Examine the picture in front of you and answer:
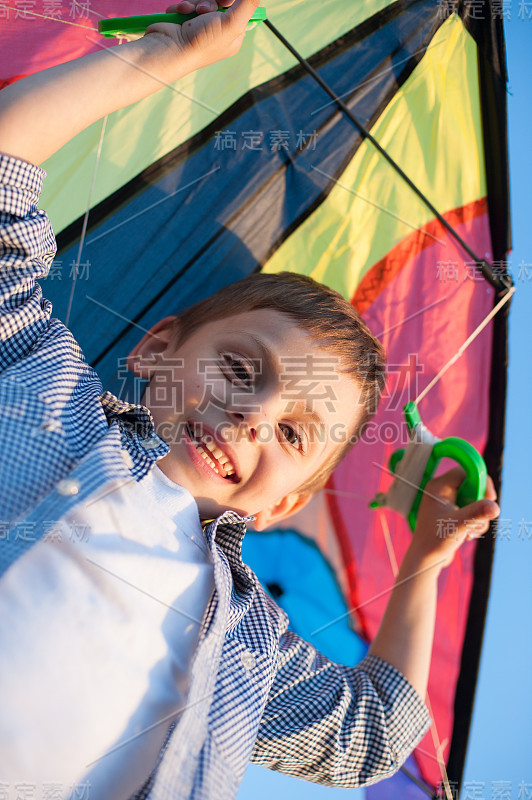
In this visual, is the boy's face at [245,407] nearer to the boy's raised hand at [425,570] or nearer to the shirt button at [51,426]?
the shirt button at [51,426]

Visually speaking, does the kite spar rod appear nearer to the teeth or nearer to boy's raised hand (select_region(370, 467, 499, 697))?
boy's raised hand (select_region(370, 467, 499, 697))

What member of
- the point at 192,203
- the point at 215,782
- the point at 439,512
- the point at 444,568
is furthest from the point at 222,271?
the point at 215,782

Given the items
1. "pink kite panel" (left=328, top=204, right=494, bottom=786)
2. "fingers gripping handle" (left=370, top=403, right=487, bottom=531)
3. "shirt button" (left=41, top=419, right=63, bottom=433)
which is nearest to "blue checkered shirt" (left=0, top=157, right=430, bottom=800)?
"shirt button" (left=41, top=419, right=63, bottom=433)

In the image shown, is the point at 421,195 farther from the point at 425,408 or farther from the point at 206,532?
the point at 206,532

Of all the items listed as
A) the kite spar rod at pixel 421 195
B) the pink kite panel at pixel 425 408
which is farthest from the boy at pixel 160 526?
the kite spar rod at pixel 421 195

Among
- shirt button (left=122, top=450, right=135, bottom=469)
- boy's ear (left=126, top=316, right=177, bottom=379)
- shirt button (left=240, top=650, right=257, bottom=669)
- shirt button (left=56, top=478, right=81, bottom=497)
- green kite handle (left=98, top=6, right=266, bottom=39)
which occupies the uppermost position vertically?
green kite handle (left=98, top=6, right=266, bottom=39)

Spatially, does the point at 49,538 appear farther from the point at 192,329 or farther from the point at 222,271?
the point at 222,271

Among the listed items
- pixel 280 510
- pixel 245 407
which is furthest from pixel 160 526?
pixel 280 510

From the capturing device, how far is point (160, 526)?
2.60ft

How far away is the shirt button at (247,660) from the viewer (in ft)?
2.82

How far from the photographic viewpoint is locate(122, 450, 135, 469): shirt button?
0.78 metres

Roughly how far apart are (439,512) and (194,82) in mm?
886

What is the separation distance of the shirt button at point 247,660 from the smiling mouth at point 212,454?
25cm

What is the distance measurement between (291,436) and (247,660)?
321mm
